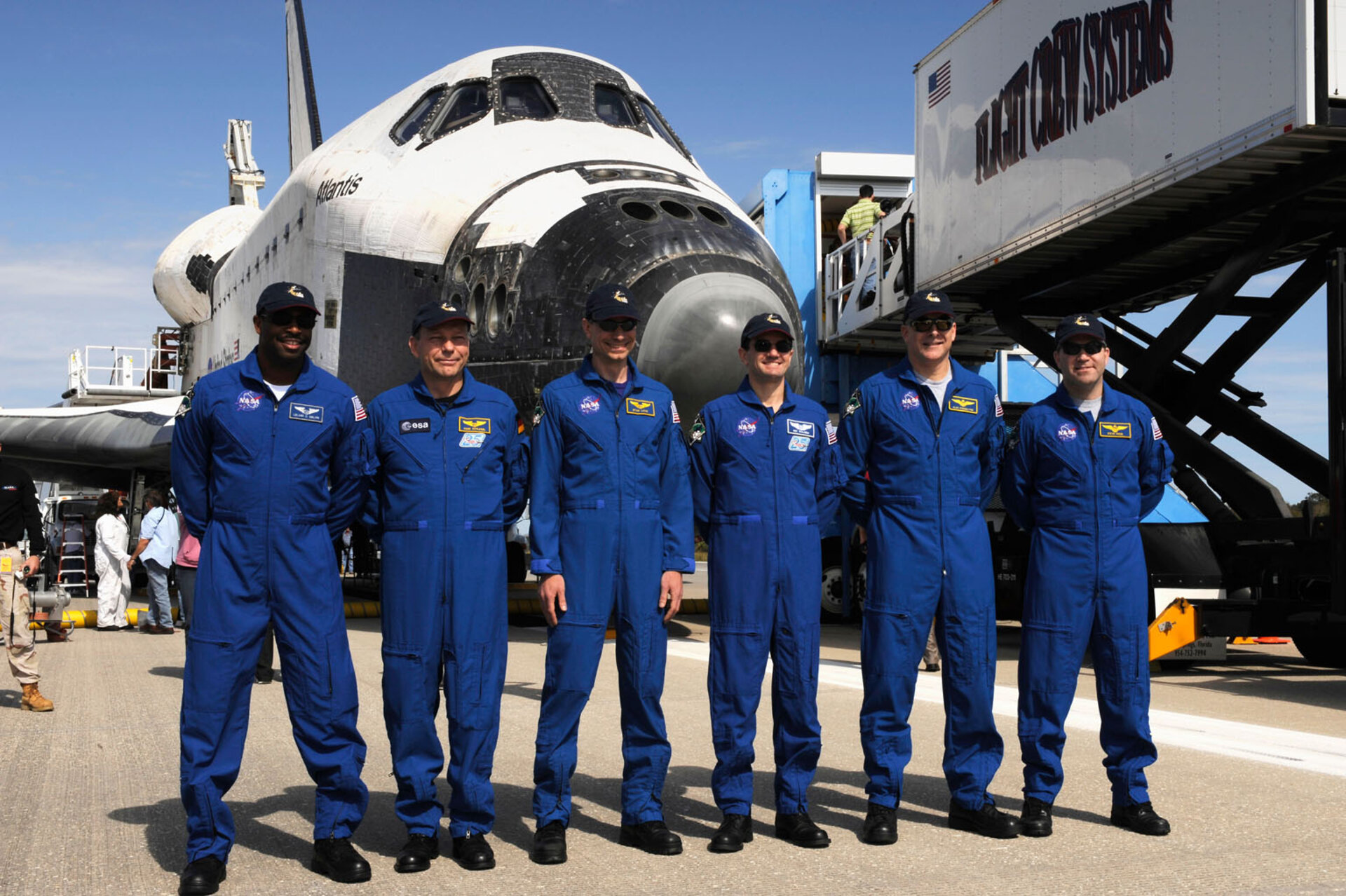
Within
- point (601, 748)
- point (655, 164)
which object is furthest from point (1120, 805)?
point (655, 164)

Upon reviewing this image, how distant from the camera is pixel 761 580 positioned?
4.55 m

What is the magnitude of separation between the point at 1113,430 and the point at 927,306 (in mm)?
878

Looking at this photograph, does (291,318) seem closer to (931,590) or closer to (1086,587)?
(931,590)

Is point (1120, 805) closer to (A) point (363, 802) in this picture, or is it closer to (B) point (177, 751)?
(A) point (363, 802)

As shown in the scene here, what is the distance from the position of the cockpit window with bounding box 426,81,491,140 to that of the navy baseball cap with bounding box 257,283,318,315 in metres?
6.29

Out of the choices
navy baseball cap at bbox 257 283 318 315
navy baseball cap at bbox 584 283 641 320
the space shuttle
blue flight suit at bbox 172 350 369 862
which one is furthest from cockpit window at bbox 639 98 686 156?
blue flight suit at bbox 172 350 369 862

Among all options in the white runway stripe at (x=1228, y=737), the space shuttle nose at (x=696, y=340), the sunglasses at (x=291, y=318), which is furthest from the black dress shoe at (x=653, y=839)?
the space shuttle nose at (x=696, y=340)

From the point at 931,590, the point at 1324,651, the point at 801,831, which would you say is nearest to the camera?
the point at 801,831

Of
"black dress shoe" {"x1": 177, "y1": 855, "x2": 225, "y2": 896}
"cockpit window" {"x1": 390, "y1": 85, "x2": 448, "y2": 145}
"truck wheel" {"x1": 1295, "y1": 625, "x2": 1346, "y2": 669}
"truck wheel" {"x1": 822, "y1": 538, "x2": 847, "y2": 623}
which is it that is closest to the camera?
"black dress shoe" {"x1": 177, "y1": 855, "x2": 225, "y2": 896}

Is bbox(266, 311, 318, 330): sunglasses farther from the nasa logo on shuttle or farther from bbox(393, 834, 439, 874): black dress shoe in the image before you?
the nasa logo on shuttle

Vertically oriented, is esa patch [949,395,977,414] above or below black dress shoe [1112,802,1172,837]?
above

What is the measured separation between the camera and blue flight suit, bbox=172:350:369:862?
4043 millimetres

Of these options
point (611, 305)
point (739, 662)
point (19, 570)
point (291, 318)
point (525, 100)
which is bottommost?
point (739, 662)

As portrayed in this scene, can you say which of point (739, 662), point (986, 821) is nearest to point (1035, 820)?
point (986, 821)
